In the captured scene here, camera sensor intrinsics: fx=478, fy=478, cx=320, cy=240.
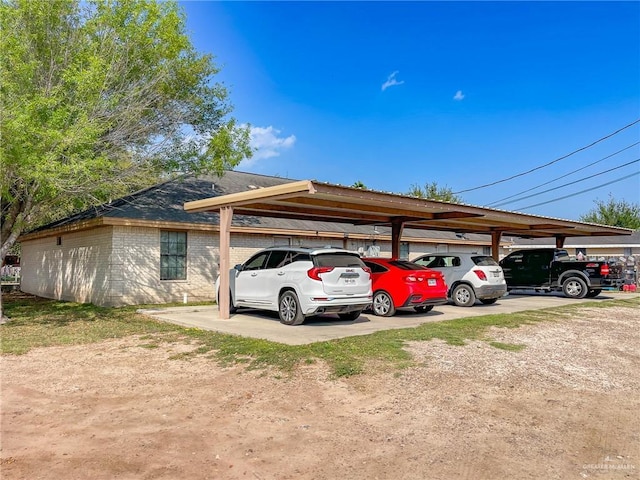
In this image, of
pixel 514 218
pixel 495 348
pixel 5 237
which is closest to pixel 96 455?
pixel 495 348

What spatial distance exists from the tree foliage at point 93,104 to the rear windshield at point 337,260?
16.7 ft

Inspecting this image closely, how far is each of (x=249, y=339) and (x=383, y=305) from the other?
4.62 metres

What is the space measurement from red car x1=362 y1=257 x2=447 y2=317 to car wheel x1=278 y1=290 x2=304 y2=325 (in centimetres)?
272

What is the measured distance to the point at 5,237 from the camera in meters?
12.8

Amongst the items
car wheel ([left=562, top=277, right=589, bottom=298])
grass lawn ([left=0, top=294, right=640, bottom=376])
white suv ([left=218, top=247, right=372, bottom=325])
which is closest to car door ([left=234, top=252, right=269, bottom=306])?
white suv ([left=218, top=247, right=372, bottom=325])

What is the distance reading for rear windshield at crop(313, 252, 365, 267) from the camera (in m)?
10.0

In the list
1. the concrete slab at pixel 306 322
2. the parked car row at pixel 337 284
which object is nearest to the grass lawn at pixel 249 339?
the concrete slab at pixel 306 322

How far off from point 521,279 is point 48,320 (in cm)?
1613

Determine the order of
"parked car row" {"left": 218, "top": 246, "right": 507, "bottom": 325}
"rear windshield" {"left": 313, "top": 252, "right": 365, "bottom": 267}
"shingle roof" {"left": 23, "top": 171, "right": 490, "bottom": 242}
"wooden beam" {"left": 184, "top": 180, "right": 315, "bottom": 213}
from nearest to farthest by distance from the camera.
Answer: "wooden beam" {"left": 184, "top": 180, "right": 315, "bottom": 213} → "parked car row" {"left": 218, "top": 246, "right": 507, "bottom": 325} → "rear windshield" {"left": 313, "top": 252, "right": 365, "bottom": 267} → "shingle roof" {"left": 23, "top": 171, "right": 490, "bottom": 242}

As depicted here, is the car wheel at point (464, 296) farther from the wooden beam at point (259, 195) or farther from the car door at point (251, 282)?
the wooden beam at point (259, 195)

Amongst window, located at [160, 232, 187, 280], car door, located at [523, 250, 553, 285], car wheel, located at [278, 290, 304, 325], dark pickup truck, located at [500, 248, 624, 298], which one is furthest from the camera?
car door, located at [523, 250, 553, 285]

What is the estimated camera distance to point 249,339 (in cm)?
848

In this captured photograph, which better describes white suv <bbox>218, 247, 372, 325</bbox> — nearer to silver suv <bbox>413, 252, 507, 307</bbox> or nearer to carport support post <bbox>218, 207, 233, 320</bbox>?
carport support post <bbox>218, 207, 233, 320</bbox>

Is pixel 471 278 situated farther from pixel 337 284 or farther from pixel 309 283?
pixel 309 283
